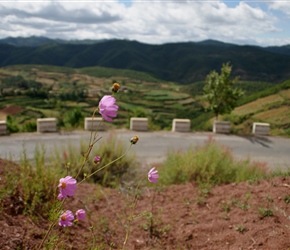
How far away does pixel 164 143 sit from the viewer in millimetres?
12078

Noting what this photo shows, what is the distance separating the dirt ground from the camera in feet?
12.2

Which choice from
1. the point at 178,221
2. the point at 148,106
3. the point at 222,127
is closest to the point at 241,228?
the point at 178,221

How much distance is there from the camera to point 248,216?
4.45m

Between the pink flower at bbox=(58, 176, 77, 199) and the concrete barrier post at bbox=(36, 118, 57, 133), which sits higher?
the pink flower at bbox=(58, 176, 77, 199)

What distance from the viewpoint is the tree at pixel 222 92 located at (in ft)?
48.3

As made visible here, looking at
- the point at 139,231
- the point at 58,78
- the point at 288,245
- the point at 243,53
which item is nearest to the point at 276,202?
the point at 288,245

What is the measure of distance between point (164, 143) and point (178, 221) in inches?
293

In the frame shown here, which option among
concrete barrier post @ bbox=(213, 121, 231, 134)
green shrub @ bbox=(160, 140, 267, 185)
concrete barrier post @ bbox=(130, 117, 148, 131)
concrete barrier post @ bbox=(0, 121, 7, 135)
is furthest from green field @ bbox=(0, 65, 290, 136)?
green shrub @ bbox=(160, 140, 267, 185)

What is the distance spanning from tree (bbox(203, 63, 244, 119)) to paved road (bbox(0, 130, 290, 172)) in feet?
6.66

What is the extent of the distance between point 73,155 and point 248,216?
4.03 metres

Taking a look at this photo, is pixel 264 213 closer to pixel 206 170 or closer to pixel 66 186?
pixel 206 170

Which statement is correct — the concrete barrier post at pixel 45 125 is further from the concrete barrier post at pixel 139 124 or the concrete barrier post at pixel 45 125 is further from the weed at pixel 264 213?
the weed at pixel 264 213

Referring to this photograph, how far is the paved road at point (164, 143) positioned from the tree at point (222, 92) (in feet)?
6.66

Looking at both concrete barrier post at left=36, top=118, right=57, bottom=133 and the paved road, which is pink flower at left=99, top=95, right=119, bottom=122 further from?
concrete barrier post at left=36, top=118, right=57, bottom=133
